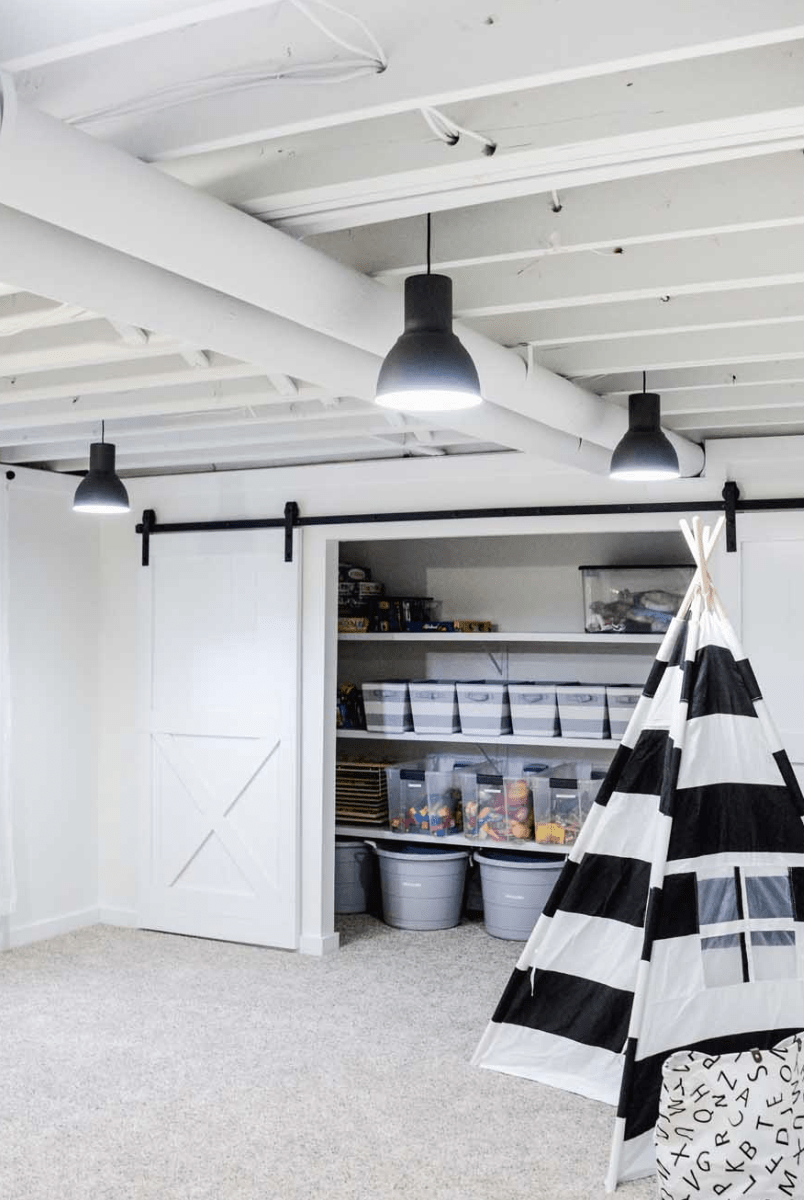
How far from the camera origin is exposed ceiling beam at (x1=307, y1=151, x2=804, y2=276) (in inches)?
98.3

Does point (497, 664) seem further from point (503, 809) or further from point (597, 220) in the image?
point (597, 220)

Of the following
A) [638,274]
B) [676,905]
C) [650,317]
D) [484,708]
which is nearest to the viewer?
[638,274]

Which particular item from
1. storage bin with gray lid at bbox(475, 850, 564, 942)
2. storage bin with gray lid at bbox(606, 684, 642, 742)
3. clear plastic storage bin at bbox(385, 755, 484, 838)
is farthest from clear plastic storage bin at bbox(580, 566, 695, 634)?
storage bin with gray lid at bbox(475, 850, 564, 942)

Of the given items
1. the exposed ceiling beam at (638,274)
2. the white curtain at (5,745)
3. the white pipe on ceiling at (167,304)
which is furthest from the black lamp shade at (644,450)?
the white curtain at (5,745)

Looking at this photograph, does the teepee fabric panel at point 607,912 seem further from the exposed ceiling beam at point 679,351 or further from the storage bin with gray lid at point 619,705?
the storage bin with gray lid at point 619,705

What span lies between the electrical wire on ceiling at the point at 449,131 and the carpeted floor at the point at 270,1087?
9.31ft

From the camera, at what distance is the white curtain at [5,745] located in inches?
231

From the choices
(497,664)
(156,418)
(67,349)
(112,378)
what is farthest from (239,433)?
(497,664)

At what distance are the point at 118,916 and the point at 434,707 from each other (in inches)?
81.9

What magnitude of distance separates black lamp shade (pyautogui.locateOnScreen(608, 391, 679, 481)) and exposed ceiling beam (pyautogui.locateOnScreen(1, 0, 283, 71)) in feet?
7.17

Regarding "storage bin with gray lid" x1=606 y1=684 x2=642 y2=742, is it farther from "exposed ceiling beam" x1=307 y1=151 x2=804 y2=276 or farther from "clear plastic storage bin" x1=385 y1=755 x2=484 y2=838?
"exposed ceiling beam" x1=307 y1=151 x2=804 y2=276

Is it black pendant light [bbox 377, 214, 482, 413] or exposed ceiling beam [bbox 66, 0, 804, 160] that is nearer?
exposed ceiling beam [bbox 66, 0, 804, 160]

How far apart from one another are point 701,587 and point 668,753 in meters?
0.62

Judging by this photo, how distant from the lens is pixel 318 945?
19.0ft
